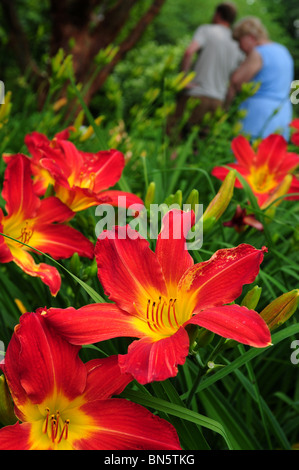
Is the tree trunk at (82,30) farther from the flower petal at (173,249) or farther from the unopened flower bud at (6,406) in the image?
the unopened flower bud at (6,406)

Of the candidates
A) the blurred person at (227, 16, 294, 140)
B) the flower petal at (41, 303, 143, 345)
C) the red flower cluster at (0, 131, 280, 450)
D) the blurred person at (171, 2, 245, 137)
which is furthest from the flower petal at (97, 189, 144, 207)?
the blurred person at (171, 2, 245, 137)

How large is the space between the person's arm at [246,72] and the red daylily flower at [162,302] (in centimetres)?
254

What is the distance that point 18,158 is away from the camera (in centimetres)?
68

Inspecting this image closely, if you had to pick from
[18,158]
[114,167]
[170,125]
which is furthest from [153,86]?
[170,125]

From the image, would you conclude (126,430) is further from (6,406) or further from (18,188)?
(18,188)

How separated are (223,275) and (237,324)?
0.06 m

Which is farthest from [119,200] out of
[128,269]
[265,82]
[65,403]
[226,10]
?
[226,10]

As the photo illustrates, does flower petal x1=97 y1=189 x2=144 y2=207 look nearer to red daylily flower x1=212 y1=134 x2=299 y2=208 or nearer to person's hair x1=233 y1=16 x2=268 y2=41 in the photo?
red daylily flower x1=212 y1=134 x2=299 y2=208

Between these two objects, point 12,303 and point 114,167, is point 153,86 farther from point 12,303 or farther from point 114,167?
point 12,303

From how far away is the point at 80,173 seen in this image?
80 cm

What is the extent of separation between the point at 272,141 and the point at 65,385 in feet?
2.30

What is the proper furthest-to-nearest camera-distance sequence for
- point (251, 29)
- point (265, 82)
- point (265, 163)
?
1. point (251, 29)
2. point (265, 82)
3. point (265, 163)

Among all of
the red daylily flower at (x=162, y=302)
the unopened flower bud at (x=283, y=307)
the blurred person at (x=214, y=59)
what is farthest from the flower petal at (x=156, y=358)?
the blurred person at (x=214, y=59)

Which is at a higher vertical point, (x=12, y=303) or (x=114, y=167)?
(x=114, y=167)
